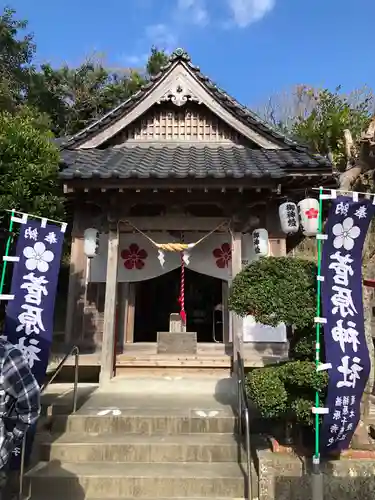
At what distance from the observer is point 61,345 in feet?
30.7

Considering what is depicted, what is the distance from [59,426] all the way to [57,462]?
61 centimetres

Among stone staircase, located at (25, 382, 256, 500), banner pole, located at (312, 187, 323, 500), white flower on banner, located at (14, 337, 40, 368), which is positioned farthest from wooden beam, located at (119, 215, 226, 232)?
banner pole, located at (312, 187, 323, 500)

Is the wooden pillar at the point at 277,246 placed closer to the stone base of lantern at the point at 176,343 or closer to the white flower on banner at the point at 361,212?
the stone base of lantern at the point at 176,343

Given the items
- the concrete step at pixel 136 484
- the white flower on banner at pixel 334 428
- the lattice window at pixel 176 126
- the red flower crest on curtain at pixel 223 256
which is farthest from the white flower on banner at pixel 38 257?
the lattice window at pixel 176 126

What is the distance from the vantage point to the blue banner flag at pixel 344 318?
14.5 ft

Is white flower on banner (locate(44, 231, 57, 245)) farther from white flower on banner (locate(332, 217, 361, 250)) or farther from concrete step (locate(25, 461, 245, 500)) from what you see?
white flower on banner (locate(332, 217, 361, 250))

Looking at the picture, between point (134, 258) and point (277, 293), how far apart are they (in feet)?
16.2

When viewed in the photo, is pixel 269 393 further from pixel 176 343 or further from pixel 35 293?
pixel 176 343

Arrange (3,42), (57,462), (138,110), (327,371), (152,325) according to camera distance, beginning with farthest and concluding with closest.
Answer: (3,42)
(152,325)
(138,110)
(57,462)
(327,371)

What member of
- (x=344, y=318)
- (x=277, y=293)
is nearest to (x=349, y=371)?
(x=344, y=318)

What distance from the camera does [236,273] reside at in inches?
312

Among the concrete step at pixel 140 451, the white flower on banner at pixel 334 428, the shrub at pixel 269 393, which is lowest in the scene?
the concrete step at pixel 140 451

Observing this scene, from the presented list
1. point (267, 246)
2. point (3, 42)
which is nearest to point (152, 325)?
point (267, 246)

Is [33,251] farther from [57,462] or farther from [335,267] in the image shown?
[335,267]
